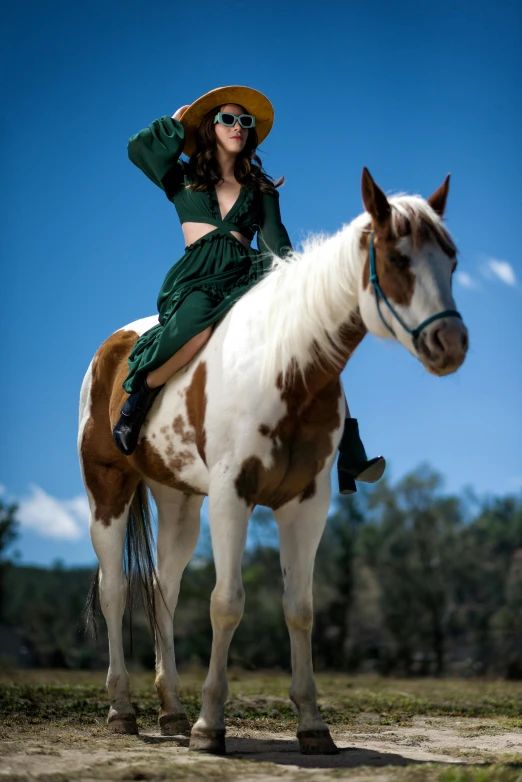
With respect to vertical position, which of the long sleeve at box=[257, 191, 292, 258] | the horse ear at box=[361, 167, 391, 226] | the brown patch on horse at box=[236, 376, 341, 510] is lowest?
the brown patch on horse at box=[236, 376, 341, 510]

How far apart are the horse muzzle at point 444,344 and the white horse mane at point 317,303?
46 cm

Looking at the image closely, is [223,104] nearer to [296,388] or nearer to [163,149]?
[163,149]

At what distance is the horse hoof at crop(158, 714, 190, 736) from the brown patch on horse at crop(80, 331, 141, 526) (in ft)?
4.17

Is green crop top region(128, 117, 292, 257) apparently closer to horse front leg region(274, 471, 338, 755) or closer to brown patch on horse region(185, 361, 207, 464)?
brown patch on horse region(185, 361, 207, 464)

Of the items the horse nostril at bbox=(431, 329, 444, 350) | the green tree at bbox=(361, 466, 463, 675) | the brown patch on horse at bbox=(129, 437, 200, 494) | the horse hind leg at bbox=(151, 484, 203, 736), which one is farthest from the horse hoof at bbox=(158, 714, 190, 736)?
the green tree at bbox=(361, 466, 463, 675)

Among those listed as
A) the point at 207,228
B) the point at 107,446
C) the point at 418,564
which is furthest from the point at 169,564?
the point at 418,564

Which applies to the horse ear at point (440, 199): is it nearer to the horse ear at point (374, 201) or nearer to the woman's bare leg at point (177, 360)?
the horse ear at point (374, 201)

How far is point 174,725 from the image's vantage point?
17.0ft

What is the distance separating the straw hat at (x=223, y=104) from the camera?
5.13m

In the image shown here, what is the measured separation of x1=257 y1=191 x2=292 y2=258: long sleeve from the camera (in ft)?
16.3

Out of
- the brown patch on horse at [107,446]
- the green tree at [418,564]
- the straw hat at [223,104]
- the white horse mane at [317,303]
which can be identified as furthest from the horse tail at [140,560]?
the green tree at [418,564]

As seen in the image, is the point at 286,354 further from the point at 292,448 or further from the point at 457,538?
the point at 457,538

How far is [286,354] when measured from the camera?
4164 millimetres

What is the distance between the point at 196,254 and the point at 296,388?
1.19m
